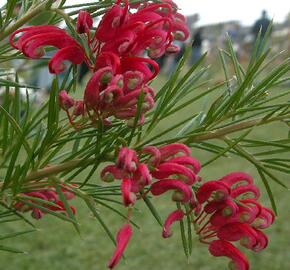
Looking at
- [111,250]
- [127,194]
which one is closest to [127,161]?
[127,194]

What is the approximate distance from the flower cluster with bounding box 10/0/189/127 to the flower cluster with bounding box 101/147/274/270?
37 mm

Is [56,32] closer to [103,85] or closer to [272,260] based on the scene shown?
[103,85]

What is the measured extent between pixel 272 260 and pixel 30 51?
2173 mm

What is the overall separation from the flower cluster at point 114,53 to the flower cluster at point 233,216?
0.08 meters

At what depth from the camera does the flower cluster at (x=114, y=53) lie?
418 millimetres

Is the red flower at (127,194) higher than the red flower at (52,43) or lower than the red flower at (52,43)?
lower

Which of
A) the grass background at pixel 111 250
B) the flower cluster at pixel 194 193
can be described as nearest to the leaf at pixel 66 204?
the flower cluster at pixel 194 193

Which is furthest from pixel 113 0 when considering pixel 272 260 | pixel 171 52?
pixel 272 260

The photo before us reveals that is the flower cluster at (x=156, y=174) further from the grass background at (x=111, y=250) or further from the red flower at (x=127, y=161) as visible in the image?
the grass background at (x=111, y=250)

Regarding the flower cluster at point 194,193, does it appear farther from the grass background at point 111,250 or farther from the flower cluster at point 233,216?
the grass background at point 111,250

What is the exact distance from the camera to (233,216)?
1.50ft

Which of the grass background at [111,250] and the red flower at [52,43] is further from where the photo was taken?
the grass background at [111,250]

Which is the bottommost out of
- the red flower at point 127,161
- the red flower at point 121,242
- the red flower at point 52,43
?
the red flower at point 121,242

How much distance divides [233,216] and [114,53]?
0.50ft
